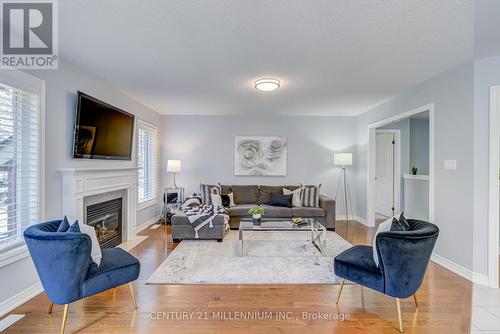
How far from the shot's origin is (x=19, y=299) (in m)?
2.24

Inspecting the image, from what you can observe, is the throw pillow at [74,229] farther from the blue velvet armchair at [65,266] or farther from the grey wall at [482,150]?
the grey wall at [482,150]

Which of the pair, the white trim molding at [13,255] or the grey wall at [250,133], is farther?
the grey wall at [250,133]

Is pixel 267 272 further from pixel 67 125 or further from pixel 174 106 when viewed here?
pixel 174 106

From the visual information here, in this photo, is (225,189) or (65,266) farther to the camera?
(225,189)

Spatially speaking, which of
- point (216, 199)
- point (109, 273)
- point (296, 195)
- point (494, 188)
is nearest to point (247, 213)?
point (216, 199)

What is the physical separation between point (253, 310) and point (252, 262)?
40.7 inches

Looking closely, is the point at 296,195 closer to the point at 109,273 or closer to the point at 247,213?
the point at 247,213

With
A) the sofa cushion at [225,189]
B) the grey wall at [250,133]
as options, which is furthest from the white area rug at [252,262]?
the grey wall at [250,133]

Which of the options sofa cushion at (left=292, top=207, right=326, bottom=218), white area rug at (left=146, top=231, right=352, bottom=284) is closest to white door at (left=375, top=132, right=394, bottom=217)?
sofa cushion at (left=292, top=207, right=326, bottom=218)

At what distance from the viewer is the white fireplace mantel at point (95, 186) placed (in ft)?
9.09

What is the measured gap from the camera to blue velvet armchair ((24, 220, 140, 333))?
5.82 feet

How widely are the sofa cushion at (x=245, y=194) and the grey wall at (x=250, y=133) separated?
39 cm

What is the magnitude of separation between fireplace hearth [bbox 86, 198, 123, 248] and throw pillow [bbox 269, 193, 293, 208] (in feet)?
9.29

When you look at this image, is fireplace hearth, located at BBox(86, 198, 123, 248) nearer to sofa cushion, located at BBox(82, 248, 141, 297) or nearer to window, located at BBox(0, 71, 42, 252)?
window, located at BBox(0, 71, 42, 252)
